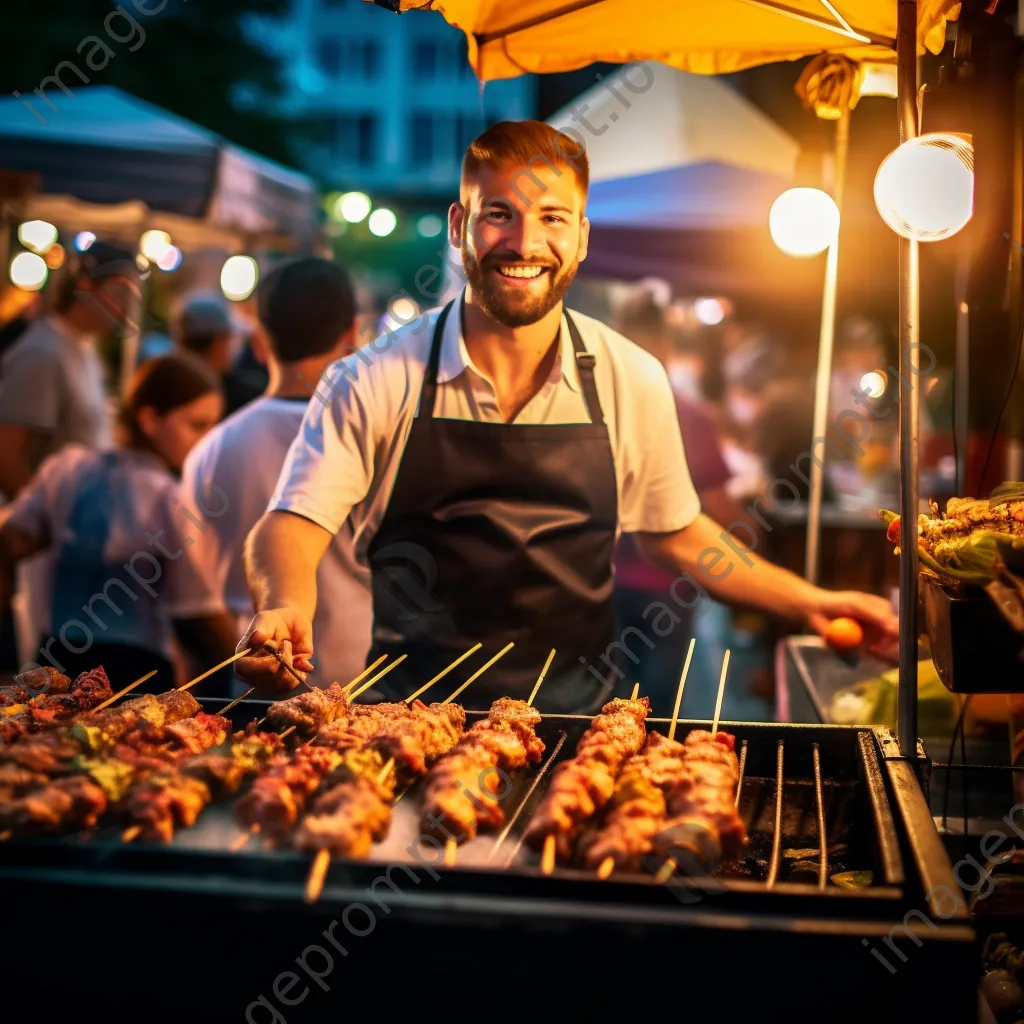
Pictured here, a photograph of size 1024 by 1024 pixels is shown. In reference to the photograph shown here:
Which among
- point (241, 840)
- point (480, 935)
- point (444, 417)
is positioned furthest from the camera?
point (444, 417)

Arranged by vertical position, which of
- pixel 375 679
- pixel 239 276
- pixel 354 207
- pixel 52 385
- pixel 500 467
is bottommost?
pixel 375 679

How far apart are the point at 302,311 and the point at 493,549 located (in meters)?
1.63

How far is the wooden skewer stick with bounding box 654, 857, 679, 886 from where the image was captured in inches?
77.9

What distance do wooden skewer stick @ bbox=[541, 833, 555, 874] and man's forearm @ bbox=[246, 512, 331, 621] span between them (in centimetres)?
118

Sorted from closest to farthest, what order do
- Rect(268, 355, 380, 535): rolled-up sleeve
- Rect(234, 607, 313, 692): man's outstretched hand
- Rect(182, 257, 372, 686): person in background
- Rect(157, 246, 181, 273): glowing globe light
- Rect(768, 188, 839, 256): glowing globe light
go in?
Rect(234, 607, 313, 692): man's outstretched hand < Rect(268, 355, 380, 535): rolled-up sleeve < Rect(768, 188, 839, 256): glowing globe light < Rect(182, 257, 372, 686): person in background < Rect(157, 246, 181, 273): glowing globe light

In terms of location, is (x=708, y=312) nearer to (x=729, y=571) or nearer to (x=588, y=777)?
(x=729, y=571)

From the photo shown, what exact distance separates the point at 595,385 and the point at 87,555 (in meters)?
2.45

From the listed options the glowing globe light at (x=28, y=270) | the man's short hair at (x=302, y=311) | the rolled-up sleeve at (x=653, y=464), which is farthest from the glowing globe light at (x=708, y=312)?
the rolled-up sleeve at (x=653, y=464)

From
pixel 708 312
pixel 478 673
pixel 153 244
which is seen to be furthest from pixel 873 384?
pixel 478 673

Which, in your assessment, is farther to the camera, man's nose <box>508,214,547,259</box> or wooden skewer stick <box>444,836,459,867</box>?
man's nose <box>508,214,547,259</box>

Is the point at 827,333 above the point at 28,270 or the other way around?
the other way around

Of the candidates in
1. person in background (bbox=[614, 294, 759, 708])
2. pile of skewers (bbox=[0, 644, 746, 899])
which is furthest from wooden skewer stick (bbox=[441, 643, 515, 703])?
person in background (bbox=[614, 294, 759, 708])

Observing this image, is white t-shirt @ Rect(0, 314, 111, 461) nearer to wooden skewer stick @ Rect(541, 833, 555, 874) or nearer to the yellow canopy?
the yellow canopy

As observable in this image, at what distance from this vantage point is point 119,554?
476 cm
